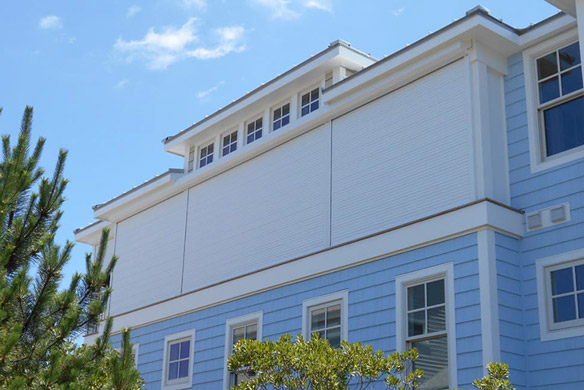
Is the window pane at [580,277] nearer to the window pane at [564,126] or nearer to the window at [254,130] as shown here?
the window pane at [564,126]

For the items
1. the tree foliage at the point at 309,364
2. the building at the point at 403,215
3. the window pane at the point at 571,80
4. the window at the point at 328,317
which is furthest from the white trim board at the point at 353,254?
the tree foliage at the point at 309,364

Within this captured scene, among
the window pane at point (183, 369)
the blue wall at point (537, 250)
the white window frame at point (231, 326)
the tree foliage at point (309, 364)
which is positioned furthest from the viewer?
the window pane at point (183, 369)

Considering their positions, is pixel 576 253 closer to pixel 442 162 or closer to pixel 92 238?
pixel 442 162

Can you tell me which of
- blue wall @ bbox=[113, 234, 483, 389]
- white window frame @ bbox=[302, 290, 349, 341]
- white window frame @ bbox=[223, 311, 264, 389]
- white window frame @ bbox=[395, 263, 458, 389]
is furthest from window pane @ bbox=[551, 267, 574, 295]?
white window frame @ bbox=[223, 311, 264, 389]

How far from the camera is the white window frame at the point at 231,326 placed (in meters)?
16.4

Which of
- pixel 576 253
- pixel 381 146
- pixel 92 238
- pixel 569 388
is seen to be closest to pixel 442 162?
pixel 381 146

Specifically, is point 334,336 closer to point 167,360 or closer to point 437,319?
point 437,319

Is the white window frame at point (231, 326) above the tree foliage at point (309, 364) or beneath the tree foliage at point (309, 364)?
above

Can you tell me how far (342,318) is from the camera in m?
14.6

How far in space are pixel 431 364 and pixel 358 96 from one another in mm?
5260

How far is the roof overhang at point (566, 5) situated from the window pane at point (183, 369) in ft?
33.7

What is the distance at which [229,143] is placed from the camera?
63.1ft

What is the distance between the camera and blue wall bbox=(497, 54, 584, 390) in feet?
39.5

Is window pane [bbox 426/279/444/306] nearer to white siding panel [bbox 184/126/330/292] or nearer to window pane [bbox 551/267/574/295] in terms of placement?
window pane [bbox 551/267/574/295]
